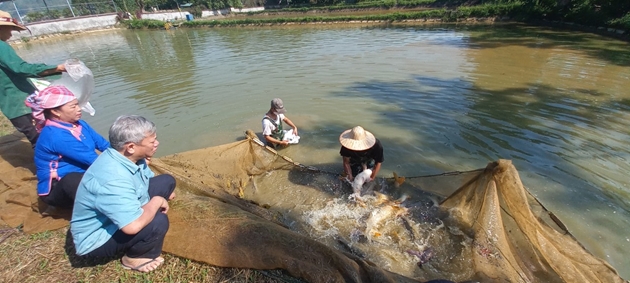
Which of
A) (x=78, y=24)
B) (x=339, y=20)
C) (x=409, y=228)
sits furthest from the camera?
(x=78, y=24)

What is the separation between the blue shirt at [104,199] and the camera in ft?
6.16

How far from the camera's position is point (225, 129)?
719cm

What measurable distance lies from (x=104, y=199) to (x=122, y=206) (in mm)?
114

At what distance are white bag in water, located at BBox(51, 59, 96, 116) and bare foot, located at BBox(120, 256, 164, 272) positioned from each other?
208 centimetres

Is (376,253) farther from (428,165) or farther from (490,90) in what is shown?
(490,90)

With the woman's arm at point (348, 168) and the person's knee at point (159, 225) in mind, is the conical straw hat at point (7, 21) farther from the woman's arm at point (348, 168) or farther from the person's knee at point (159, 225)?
the woman's arm at point (348, 168)

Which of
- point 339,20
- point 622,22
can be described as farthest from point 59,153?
point 339,20

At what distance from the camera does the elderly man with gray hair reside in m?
1.89

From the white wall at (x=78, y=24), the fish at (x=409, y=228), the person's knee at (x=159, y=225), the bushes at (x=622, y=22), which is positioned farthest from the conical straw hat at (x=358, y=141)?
the white wall at (x=78, y=24)

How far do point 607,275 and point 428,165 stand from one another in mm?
2876

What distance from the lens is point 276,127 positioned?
5645mm

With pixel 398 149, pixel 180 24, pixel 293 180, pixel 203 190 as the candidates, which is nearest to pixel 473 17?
pixel 398 149

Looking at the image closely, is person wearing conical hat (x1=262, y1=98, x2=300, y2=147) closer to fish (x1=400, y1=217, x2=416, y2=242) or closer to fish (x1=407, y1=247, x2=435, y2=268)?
fish (x1=400, y1=217, x2=416, y2=242)

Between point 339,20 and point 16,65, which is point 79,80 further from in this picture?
point 339,20
